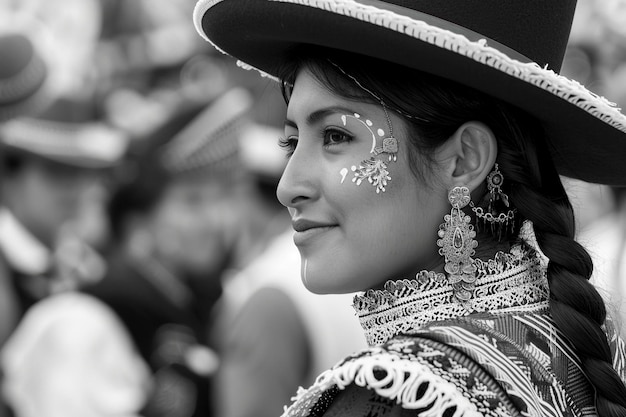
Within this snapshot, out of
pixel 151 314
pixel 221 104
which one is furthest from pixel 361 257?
pixel 221 104

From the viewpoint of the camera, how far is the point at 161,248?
584 centimetres

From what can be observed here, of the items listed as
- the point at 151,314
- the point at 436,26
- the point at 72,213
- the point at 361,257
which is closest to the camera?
the point at 436,26

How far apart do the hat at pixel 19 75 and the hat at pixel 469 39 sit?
378 cm

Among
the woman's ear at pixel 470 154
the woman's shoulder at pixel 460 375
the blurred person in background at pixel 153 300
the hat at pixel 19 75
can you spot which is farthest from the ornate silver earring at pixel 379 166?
the hat at pixel 19 75

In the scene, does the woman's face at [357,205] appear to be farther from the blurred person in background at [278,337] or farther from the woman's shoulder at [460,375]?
the blurred person in background at [278,337]

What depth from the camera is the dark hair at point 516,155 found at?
6.63ft

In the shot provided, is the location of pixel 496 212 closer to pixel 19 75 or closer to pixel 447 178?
pixel 447 178

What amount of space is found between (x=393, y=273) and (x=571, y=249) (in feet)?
1.22

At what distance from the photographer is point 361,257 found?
2.05 m

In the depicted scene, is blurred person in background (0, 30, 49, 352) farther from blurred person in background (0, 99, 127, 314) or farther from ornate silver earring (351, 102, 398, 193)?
ornate silver earring (351, 102, 398, 193)

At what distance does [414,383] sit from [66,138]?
15.1 ft

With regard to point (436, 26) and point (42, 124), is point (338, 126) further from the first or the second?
point (42, 124)

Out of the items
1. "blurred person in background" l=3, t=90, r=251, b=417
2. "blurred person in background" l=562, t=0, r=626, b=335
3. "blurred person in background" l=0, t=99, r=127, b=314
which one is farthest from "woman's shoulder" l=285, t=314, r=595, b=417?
"blurred person in background" l=0, t=99, r=127, b=314

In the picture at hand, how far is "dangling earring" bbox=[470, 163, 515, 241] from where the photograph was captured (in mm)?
2088
